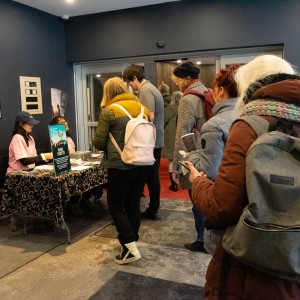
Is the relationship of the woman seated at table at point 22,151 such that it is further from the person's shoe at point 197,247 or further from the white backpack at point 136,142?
the person's shoe at point 197,247

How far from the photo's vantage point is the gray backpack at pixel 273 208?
81 cm

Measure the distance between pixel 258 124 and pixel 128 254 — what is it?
6.40ft

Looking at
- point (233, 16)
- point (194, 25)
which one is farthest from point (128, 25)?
point (233, 16)

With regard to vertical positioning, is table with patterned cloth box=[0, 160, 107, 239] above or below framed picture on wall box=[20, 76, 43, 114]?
below

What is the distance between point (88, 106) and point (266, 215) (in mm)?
5080

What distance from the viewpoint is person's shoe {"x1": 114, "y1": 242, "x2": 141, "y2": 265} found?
102 inches

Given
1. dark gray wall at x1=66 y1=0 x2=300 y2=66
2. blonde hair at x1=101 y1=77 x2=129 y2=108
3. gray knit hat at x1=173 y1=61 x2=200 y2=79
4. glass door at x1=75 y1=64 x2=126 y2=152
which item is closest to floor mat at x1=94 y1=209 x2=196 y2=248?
blonde hair at x1=101 y1=77 x2=129 y2=108

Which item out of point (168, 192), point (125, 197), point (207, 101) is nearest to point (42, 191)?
point (125, 197)

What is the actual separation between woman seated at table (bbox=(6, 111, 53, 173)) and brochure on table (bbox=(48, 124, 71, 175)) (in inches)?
19.1

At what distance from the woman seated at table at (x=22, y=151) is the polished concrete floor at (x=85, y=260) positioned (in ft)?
2.15

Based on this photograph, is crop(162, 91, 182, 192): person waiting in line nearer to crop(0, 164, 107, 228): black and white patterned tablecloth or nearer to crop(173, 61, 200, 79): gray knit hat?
crop(0, 164, 107, 228): black and white patterned tablecloth

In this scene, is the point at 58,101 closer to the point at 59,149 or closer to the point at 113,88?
the point at 59,149

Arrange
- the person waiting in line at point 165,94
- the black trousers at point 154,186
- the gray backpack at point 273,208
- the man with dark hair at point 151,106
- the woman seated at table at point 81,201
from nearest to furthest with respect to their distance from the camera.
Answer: the gray backpack at point 273,208
the man with dark hair at point 151,106
the black trousers at point 154,186
the woman seated at table at point 81,201
the person waiting in line at point 165,94

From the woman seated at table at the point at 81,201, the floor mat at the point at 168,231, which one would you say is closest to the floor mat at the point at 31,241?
the woman seated at table at the point at 81,201
